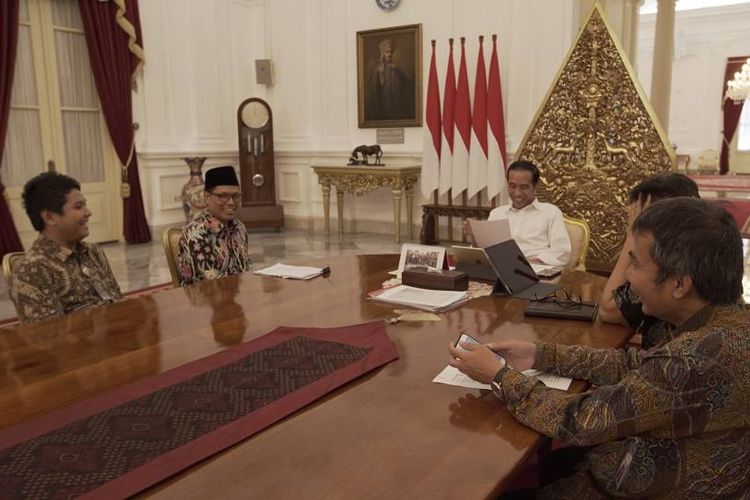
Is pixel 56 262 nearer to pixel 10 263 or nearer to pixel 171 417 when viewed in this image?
pixel 10 263

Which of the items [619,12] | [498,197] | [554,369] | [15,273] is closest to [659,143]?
[498,197]

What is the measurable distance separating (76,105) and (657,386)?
7.23 m

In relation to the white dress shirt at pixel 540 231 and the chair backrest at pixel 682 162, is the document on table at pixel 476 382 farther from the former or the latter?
the chair backrest at pixel 682 162

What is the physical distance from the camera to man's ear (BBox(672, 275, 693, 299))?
1.19 metres

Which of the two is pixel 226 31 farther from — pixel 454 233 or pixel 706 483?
pixel 706 483

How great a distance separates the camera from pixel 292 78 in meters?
8.24

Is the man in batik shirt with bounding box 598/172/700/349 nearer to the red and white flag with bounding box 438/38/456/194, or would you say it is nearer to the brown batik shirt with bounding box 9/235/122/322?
the brown batik shirt with bounding box 9/235/122/322

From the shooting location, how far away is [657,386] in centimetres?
110

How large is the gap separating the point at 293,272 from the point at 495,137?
4.28m

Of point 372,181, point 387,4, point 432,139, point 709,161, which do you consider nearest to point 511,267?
point 432,139

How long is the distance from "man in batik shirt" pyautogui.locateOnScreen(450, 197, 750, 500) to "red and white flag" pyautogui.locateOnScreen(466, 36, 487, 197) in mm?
5435

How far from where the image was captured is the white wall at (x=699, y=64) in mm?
11578

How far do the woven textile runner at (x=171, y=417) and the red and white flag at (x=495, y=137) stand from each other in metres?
5.03

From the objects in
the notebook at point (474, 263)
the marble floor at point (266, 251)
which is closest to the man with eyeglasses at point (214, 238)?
the notebook at point (474, 263)
